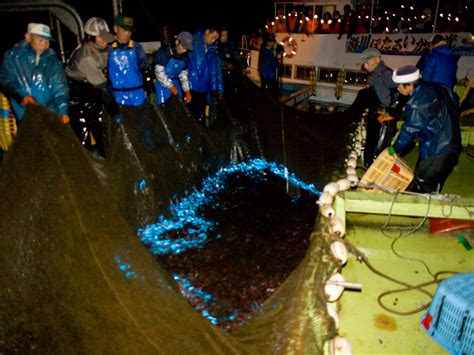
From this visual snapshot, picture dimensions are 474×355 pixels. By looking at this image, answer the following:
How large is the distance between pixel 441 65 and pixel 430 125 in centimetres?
223

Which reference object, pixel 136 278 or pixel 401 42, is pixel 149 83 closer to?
pixel 136 278

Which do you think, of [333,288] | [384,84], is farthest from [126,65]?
[333,288]

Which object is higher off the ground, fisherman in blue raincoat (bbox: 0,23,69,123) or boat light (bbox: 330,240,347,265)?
fisherman in blue raincoat (bbox: 0,23,69,123)

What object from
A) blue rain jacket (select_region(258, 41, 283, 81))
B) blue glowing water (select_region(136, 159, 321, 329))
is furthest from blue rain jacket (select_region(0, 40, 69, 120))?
blue rain jacket (select_region(258, 41, 283, 81))

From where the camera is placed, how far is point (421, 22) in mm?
11797

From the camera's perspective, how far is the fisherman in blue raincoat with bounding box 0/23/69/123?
4406 mm

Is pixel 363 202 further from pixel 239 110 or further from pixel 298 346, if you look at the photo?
pixel 239 110

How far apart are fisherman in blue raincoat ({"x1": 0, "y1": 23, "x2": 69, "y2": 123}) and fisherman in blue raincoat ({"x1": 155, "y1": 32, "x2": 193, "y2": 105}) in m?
Answer: 1.76

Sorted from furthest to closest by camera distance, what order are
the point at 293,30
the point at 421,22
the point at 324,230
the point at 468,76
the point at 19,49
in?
1. the point at 293,30
2. the point at 421,22
3. the point at 468,76
4. the point at 19,49
5. the point at 324,230

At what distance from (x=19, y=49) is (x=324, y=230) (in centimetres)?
432

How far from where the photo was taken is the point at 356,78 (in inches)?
522

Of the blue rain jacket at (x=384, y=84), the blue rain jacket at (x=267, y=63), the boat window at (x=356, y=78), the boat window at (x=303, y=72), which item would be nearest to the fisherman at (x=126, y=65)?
the blue rain jacket at (x=384, y=84)

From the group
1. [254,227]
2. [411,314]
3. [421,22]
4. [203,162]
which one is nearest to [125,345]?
[411,314]

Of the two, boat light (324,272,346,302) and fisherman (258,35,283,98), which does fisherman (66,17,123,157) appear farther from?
fisherman (258,35,283,98)
